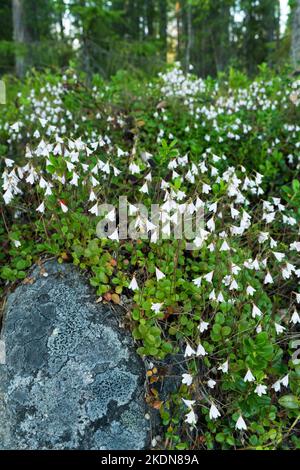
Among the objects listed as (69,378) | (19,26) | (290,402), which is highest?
(19,26)

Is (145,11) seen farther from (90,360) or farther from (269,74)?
(90,360)

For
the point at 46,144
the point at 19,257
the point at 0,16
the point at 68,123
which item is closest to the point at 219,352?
the point at 19,257

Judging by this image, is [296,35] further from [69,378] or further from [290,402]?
[69,378]

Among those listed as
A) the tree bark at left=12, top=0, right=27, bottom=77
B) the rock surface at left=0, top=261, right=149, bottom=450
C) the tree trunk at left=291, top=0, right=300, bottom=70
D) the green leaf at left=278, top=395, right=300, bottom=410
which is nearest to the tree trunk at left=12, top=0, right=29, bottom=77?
the tree bark at left=12, top=0, right=27, bottom=77

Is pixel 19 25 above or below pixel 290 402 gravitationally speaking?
above

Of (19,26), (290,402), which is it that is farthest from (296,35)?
(19,26)

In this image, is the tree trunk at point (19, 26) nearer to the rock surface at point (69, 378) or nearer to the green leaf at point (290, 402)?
the rock surface at point (69, 378)

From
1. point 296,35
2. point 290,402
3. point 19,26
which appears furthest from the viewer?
point 19,26

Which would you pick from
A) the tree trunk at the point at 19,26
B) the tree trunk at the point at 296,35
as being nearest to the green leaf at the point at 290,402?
the tree trunk at the point at 296,35
